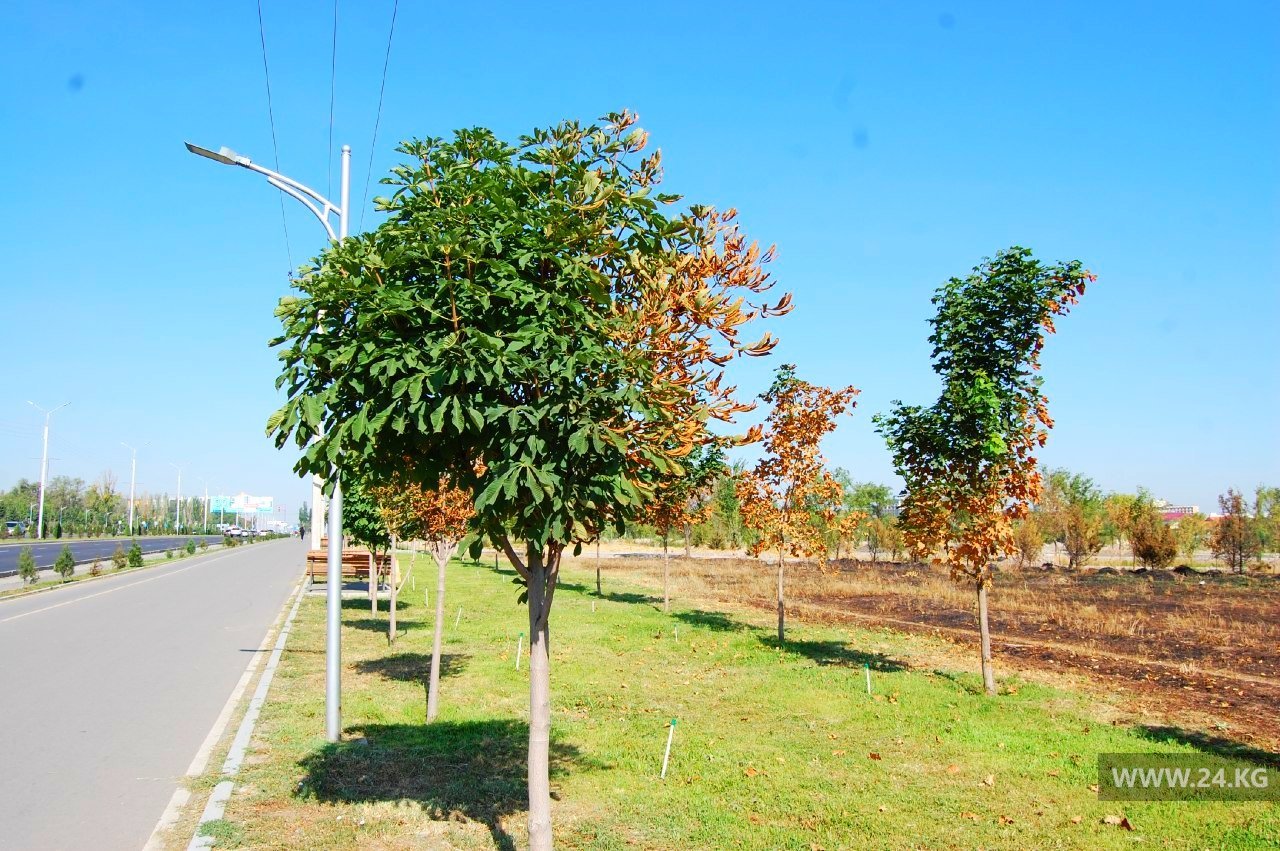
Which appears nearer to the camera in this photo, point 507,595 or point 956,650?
point 956,650

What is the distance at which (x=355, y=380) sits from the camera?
484 cm

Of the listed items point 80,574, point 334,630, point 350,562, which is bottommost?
point 80,574

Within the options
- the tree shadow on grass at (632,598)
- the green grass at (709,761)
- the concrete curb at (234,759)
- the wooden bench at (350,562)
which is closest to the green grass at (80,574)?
the wooden bench at (350,562)

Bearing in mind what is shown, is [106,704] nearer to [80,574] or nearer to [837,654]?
[837,654]

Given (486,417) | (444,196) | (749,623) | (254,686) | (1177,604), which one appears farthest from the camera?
(1177,604)

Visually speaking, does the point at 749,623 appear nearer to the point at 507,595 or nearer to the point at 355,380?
the point at 507,595

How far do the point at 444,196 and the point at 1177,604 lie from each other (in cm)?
2732

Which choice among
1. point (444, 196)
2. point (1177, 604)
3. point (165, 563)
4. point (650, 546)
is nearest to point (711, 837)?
point (444, 196)

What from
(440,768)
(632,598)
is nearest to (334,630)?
(440,768)

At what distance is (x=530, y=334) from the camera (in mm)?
4578

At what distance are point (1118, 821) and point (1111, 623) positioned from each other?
1485cm

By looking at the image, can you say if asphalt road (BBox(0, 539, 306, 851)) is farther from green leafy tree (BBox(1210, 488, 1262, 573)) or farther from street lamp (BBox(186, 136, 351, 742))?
green leafy tree (BBox(1210, 488, 1262, 573))

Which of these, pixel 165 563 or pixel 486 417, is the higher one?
pixel 486 417

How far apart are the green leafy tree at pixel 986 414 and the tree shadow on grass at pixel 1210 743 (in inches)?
91.6
